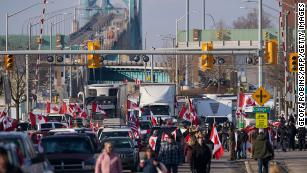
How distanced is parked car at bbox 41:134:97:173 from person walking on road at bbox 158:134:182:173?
182cm

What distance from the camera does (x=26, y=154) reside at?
20.8m

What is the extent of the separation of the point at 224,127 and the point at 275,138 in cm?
266

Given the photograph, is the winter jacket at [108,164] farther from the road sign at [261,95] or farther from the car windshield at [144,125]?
the car windshield at [144,125]

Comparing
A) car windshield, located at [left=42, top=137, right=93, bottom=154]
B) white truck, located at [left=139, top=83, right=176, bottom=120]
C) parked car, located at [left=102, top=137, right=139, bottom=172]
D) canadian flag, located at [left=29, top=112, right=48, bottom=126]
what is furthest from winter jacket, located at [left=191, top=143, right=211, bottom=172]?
white truck, located at [left=139, top=83, right=176, bottom=120]

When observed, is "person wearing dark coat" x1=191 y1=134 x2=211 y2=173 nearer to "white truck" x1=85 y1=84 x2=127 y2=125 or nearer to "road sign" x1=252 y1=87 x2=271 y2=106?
"road sign" x1=252 y1=87 x2=271 y2=106

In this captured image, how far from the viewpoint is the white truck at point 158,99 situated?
71.3 meters

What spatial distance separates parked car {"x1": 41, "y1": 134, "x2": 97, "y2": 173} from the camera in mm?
29062

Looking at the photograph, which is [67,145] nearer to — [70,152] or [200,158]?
[70,152]

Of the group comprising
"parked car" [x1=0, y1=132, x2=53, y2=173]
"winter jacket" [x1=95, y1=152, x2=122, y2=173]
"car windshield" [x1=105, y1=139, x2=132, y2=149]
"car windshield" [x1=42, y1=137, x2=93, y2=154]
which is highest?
"parked car" [x1=0, y1=132, x2=53, y2=173]

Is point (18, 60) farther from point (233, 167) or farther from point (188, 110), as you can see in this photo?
point (233, 167)

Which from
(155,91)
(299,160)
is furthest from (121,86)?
(299,160)

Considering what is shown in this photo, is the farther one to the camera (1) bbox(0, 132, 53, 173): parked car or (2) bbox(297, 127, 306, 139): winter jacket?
(2) bbox(297, 127, 306, 139): winter jacket

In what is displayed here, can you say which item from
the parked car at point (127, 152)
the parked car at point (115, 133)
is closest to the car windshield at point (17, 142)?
the parked car at point (127, 152)

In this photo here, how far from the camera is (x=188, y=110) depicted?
56594 mm
